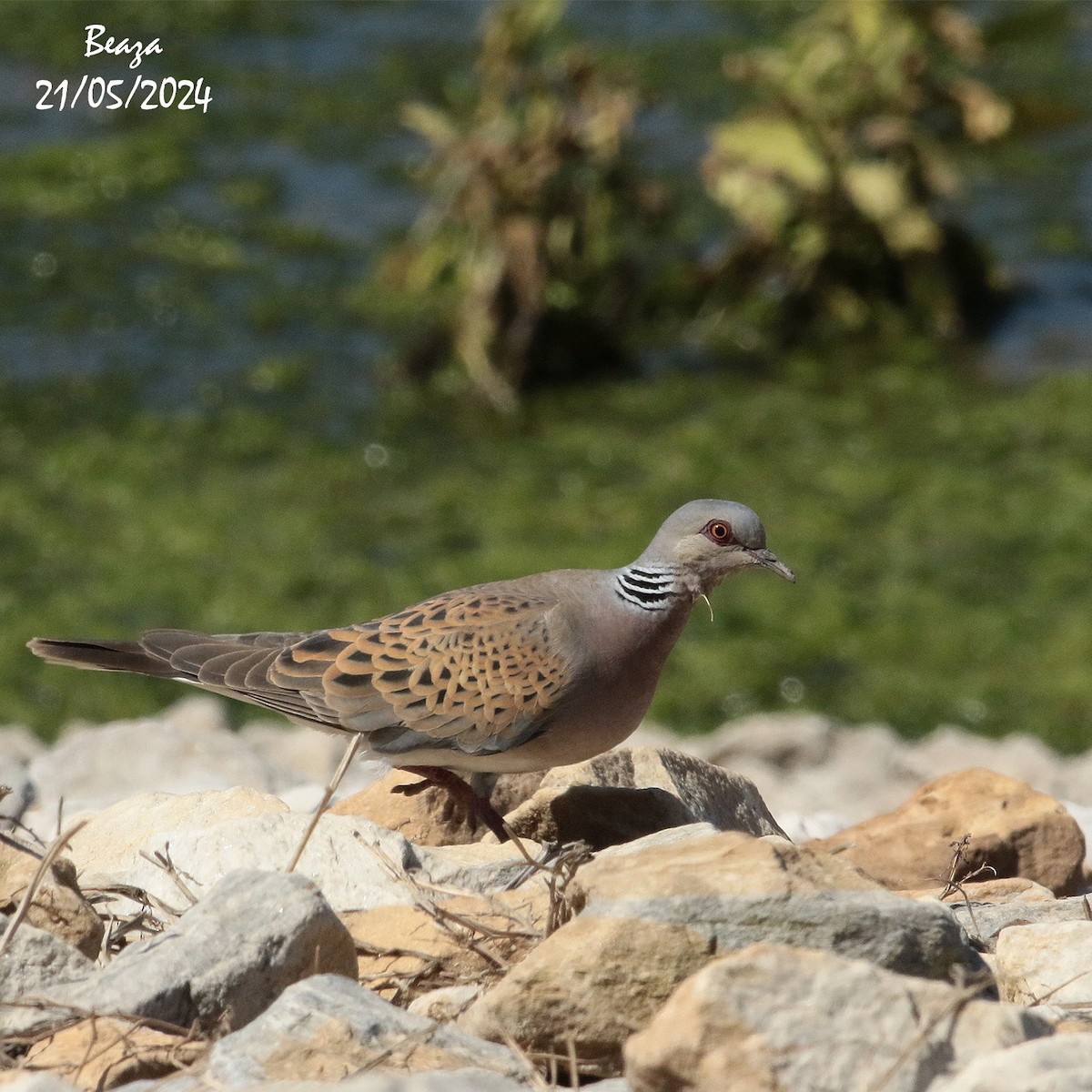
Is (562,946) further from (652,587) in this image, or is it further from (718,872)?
(652,587)

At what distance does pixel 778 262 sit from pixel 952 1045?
9634mm

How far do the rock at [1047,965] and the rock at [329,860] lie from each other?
3.45ft

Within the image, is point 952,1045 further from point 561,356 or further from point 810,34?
point 810,34

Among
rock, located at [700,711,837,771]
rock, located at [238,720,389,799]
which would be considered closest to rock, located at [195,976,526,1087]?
rock, located at [238,720,389,799]

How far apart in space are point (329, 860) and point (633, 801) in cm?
83

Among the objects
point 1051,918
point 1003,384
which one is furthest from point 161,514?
point 1051,918

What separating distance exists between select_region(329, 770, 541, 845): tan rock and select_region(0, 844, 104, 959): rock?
1075 millimetres

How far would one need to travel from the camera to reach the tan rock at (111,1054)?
309 centimetres

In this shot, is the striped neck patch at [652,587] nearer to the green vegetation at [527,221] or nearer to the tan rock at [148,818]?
the tan rock at [148,818]

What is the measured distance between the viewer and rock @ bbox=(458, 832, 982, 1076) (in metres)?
3.11

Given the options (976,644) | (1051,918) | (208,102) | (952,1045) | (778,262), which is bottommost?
(976,644)

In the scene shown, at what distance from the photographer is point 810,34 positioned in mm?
11891

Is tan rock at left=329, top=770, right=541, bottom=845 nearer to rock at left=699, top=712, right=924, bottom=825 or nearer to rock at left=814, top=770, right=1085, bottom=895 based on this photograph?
rock at left=814, top=770, right=1085, bottom=895

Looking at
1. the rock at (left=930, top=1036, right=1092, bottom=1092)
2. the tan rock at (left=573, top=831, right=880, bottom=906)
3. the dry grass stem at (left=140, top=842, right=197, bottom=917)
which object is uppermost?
the tan rock at (left=573, top=831, right=880, bottom=906)
